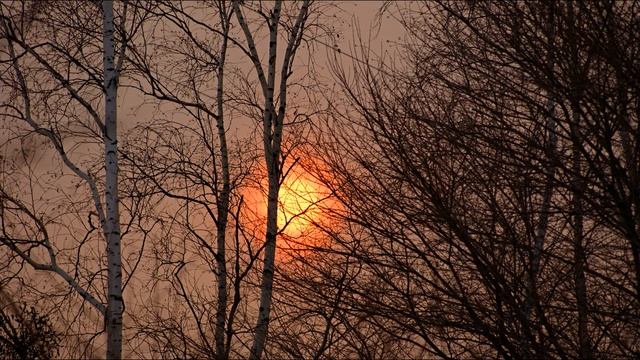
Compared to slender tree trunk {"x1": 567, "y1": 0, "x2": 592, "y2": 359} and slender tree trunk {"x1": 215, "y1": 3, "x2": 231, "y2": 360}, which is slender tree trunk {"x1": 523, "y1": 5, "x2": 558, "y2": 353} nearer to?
slender tree trunk {"x1": 567, "y1": 0, "x2": 592, "y2": 359}

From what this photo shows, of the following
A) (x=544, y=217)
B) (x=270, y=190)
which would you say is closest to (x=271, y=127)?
(x=270, y=190)

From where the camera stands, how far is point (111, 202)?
7.81m

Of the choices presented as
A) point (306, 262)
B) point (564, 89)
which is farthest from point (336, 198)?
point (564, 89)

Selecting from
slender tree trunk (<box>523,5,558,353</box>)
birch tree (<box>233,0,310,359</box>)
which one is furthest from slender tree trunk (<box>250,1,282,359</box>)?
slender tree trunk (<box>523,5,558,353</box>)

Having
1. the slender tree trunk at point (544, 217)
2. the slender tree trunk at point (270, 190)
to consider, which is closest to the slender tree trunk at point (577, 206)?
the slender tree trunk at point (544, 217)

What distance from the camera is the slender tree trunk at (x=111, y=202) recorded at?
7.57 m

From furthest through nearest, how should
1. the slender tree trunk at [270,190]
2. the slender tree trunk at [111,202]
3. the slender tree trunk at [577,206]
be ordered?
the slender tree trunk at [270,190]
the slender tree trunk at [111,202]
the slender tree trunk at [577,206]

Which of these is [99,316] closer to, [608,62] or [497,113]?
[497,113]

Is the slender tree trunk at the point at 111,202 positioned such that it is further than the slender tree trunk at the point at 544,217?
Yes

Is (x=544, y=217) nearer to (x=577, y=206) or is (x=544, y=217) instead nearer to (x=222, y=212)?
(x=577, y=206)

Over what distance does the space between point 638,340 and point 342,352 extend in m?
2.45

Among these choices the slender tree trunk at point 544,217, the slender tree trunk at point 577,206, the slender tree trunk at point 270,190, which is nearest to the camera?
the slender tree trunk at point 577,206

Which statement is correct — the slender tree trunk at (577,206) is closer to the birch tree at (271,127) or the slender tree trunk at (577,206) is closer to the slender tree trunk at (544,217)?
the slender tree trunk at (544,217)

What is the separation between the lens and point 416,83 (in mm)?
6668
